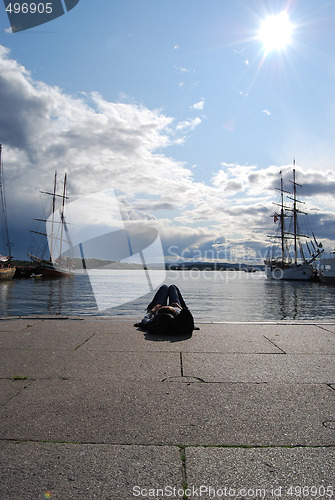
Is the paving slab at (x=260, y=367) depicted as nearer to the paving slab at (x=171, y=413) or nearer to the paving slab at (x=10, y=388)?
the paving slab at (x=171, y=413)

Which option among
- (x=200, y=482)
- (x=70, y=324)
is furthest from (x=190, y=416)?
(x=70, y=324)

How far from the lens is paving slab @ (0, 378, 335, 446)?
252 centimetres

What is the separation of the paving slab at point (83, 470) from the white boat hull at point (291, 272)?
282 ft

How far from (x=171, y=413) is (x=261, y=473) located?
97 centimetres

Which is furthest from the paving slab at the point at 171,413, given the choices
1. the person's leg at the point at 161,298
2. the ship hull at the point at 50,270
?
the ship hull at the point at 50,270

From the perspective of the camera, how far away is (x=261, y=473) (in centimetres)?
209

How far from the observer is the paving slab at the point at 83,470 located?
193cm

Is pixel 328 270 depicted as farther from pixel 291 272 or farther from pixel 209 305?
pixel 209 305

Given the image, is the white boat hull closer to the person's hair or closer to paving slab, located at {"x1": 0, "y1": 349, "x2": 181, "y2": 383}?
the person's hair

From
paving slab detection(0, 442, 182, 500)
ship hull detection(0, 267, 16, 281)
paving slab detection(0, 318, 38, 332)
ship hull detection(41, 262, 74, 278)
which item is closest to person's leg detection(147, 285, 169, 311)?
paving slab detection(0, 318, 38, 332)

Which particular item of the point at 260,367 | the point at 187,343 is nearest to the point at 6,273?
the point at 187,343

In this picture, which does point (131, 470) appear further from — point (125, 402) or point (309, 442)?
point (309, 442)

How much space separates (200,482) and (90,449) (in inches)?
29.9

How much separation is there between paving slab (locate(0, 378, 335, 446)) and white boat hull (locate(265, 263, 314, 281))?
84431 millimetres
